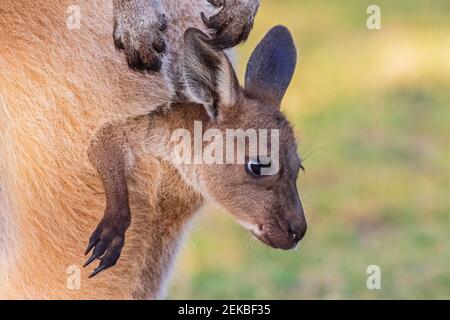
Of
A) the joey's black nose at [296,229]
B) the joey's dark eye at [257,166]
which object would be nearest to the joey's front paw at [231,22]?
the joey's dark eye at [257,166]

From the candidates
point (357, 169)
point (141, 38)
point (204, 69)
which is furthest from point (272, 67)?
point (357, 169)

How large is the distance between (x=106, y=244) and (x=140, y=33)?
1.89 ft

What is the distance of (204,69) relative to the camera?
313 centimetres

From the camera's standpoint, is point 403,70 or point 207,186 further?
point 403,70

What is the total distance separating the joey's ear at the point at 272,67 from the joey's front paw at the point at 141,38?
1.11 feet

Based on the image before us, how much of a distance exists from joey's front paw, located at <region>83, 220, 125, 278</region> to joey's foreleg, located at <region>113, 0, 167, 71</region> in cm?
45

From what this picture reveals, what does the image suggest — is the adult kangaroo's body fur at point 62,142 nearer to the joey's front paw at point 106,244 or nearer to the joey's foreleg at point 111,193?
the joey's foreleg at point 111,193

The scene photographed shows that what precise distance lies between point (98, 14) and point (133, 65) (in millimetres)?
234

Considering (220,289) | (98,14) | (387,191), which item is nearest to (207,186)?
(98,14)

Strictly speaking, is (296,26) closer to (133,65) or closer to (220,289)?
(220,289)

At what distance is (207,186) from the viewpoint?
3.33m

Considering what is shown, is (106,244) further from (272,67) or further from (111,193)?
(272,67)

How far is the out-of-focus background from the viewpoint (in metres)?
5.00

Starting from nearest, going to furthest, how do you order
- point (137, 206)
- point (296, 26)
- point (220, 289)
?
point (137, 206) < point (220, 289) < point (296, 26)
